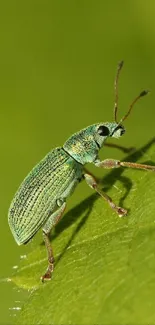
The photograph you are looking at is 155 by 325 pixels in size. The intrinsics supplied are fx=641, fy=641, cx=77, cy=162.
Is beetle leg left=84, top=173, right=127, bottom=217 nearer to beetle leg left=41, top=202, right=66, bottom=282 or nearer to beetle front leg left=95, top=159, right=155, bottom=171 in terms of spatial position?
beetle front leg left=95, top=159, right=155, bottom=171

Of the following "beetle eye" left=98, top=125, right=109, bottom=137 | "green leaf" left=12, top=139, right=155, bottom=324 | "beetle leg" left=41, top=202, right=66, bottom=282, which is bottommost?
"beetle leg" left=41, top=202, right=66, bottom=282

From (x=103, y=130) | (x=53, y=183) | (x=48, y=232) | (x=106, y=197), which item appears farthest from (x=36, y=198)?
(x=103, y=130)

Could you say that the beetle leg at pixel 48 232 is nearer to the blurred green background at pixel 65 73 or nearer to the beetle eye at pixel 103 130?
the beetle eye at pixel 103 130

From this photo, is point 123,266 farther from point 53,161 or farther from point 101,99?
point 101,99

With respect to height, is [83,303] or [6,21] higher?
[6,21]

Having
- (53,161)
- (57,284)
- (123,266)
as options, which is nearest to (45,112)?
(53,161)

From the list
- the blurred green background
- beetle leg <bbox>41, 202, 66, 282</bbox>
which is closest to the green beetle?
beetle leg <bbox>41, 202, 66, 282</bbox>

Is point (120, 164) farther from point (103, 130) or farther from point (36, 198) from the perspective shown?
point (36, 198)
